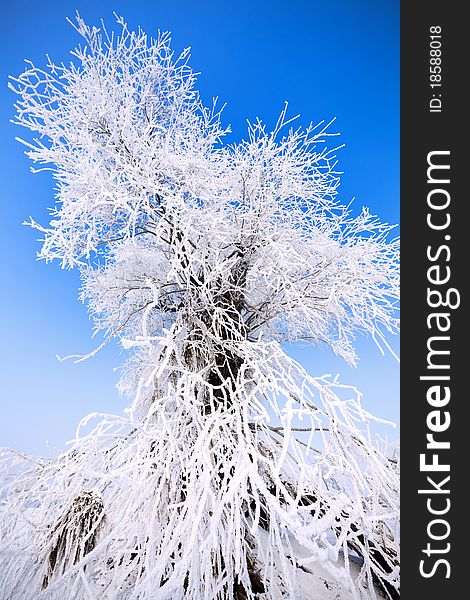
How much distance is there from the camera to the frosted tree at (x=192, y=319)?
10.9 feet

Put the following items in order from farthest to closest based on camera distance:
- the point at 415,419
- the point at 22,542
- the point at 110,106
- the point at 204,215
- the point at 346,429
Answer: the point at 110,106, the point at 204,215, the point at 22,542, the point at 346,429, the point at 415,419

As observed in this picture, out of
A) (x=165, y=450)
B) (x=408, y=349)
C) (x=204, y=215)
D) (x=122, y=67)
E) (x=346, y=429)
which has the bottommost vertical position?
(x=165, y=450)

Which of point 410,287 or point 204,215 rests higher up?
point 204,215

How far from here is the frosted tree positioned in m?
3.33

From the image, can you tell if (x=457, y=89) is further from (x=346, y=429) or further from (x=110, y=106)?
(x=110, y=106)

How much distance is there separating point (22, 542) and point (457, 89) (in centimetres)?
514

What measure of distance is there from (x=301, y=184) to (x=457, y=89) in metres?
2.07

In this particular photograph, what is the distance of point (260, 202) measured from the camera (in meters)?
4.72

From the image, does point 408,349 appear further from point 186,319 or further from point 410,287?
point 186,319

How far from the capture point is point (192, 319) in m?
4.49

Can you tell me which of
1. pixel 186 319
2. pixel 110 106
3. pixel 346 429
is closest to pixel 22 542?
pixel 186 319

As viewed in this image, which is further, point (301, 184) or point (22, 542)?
point (301, 184)

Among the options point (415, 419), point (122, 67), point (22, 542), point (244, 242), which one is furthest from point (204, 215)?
point (22, 542)

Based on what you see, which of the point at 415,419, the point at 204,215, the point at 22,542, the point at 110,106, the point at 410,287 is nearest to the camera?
the point at 415,419
